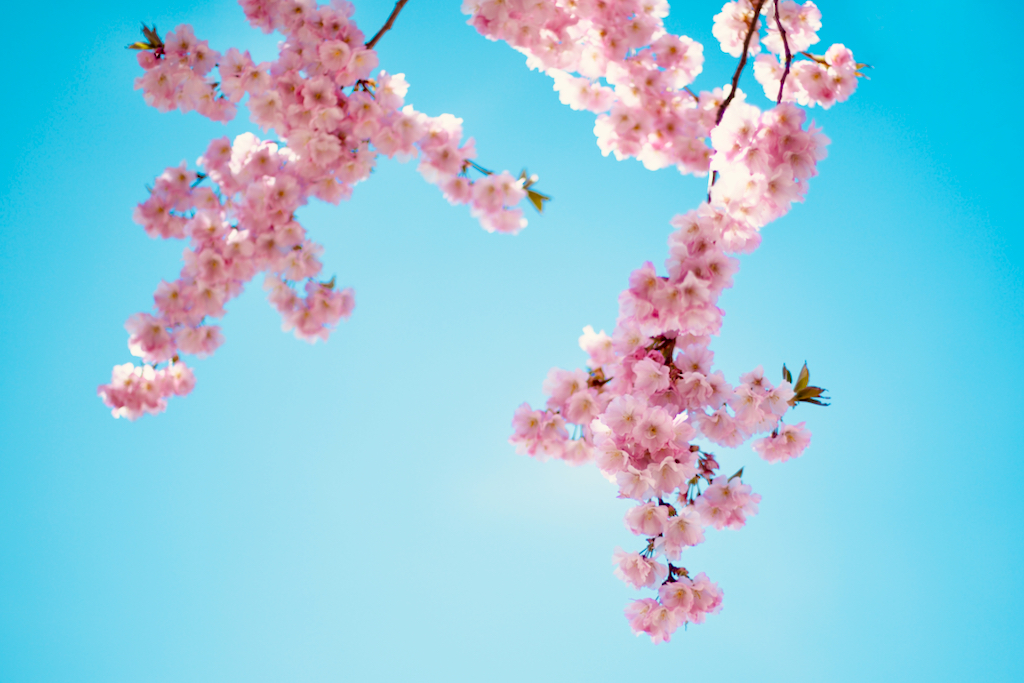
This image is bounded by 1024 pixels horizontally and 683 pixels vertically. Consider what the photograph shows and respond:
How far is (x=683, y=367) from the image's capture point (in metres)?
2.70

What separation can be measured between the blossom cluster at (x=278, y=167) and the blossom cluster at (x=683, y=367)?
0.76 meters

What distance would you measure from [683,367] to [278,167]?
6.65ft

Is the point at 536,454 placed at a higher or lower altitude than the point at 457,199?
lower

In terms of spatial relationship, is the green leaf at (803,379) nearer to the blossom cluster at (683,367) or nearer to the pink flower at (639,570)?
the blossom cluster at (683,367)

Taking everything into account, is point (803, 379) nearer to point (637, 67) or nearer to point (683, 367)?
point (683, 367)

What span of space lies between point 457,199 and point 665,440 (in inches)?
64.6

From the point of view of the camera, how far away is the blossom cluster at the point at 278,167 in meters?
2.76

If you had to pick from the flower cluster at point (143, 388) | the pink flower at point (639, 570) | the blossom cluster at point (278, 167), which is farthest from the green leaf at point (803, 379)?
the flower cluster at point (143, 388)

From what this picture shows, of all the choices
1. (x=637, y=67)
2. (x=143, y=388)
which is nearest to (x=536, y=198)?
(x=637, y=67)

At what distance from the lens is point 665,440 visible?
2.44 metres

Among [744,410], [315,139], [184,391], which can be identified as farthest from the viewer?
[184,391]

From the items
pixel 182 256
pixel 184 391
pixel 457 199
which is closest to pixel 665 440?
pixel 457 199

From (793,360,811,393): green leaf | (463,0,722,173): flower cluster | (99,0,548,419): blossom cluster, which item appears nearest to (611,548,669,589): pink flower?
(793,360,811,393): green leaf

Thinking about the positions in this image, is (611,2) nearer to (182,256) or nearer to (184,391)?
(182,256)
